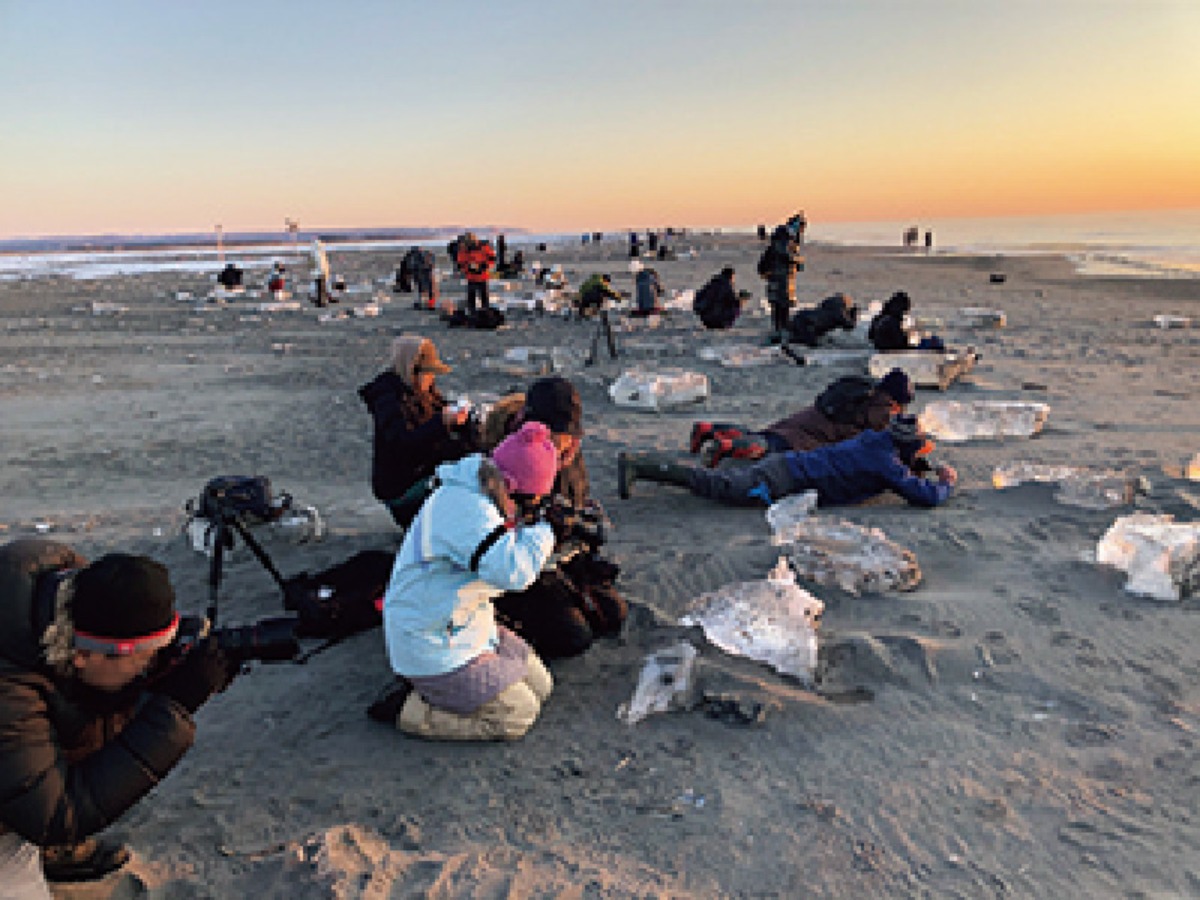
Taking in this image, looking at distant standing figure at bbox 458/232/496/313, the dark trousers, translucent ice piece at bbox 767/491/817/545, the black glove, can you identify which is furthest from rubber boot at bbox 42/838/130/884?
the dark trousers

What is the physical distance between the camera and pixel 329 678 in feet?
12.8

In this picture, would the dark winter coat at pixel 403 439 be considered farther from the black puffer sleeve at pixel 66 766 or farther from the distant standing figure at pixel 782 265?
the distant standing figure at pixel 782 265

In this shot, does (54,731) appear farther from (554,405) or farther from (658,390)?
(658,390)

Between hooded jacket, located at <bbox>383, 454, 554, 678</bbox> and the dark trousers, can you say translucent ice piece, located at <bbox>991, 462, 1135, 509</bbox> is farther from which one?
the dark trousers

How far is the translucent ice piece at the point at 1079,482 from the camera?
563 centimetres

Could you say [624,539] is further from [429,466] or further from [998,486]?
[998,486]

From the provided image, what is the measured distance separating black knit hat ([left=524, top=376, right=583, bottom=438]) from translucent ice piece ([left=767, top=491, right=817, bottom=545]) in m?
1.72

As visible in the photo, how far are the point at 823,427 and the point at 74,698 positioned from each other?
5.21 meters

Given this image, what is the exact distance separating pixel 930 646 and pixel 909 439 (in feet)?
6.96

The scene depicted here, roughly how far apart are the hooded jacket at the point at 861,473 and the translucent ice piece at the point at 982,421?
2258 mm

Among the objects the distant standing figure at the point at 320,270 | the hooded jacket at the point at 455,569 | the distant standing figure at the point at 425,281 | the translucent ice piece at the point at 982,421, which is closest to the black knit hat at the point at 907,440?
the translucent ice piece at the point at 982,421

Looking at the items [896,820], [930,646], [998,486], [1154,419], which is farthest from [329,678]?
[1154,419]

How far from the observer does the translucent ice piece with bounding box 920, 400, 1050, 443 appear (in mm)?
7852

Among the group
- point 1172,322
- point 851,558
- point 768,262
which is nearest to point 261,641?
point 851,558
